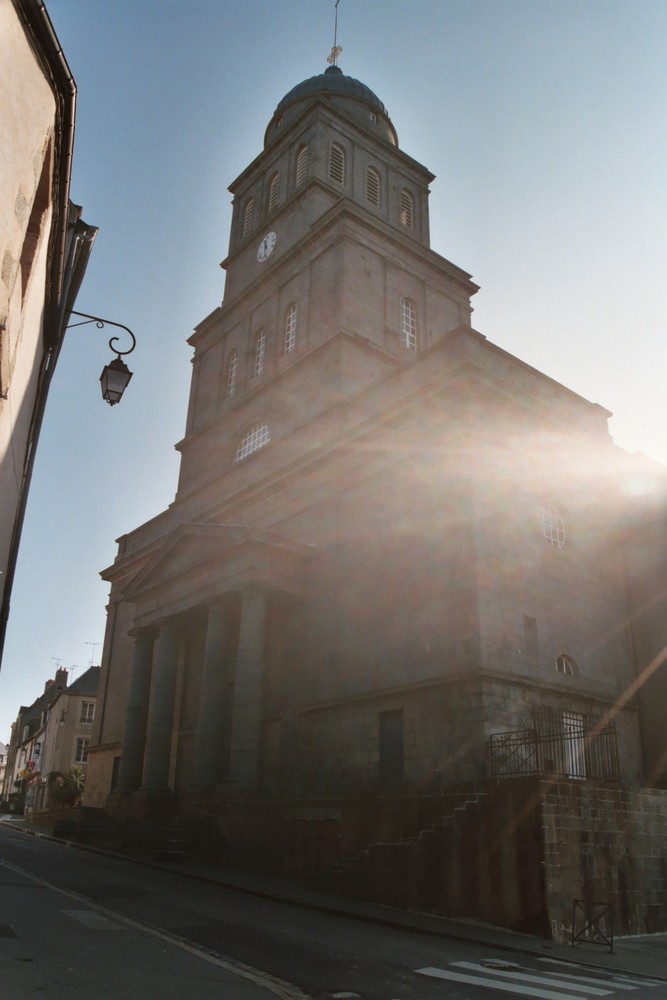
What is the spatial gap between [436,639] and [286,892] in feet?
24.7

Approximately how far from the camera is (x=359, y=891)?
16797 millimetres

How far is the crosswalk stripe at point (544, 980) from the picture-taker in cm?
944

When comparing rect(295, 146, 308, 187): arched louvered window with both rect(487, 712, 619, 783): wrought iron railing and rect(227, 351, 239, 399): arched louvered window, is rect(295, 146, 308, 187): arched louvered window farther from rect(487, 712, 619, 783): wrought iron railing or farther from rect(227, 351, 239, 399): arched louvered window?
rect(487, 712, 619, 783): wrought iron railing

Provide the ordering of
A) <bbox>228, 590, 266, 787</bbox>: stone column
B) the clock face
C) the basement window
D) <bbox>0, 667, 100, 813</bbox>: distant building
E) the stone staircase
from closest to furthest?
1. the stone staircase
2. the basement window
3. <bbox>228, 590, 266, 787</bbox>: stone column
4. the clock face
5. <bbox>0, 667, 100, 813</bbox>: distant building

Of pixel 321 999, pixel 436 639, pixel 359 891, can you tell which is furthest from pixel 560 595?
pixel 321 999

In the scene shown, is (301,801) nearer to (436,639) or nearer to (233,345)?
(436,639)

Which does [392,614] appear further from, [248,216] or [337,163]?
[248,216]

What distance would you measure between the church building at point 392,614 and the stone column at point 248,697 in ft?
0.30

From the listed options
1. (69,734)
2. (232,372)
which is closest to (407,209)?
(232,372)

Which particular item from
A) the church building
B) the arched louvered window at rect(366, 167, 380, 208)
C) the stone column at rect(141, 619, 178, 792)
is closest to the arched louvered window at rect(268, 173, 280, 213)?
the church building

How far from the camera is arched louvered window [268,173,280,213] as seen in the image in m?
41.6

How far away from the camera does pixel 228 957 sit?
378 inches

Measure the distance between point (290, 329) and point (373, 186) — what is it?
9.80 m

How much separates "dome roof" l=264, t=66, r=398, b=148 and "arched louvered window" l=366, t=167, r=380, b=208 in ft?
9.82
